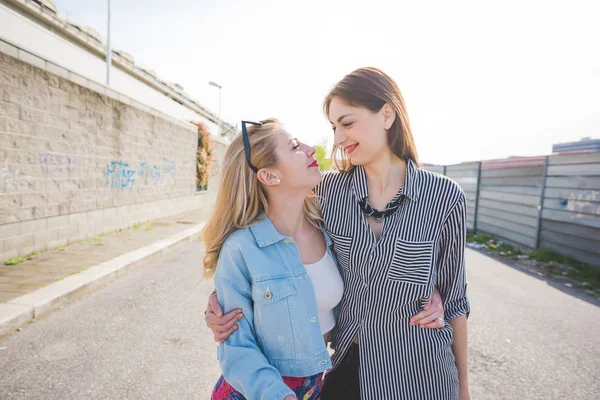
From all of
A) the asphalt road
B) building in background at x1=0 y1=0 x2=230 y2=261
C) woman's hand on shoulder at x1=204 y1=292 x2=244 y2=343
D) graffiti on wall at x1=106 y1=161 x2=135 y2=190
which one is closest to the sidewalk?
the asphalt road

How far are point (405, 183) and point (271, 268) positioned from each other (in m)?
0.70

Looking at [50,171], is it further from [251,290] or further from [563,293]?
[563,293]

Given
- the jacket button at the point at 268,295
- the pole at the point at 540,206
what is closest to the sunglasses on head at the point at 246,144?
the jacket button at the point at 268,295

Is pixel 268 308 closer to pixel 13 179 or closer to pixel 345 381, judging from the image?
Result: pixel 345 381

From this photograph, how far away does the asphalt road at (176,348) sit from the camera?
2668mm

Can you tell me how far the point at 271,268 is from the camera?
151 centimetres

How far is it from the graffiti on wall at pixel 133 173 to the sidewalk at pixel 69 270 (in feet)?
3.98

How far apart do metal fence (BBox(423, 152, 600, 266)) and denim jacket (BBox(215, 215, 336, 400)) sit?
22.4ft

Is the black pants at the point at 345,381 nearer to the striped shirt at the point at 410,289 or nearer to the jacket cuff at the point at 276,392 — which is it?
the striped shirt at the point at 410,289

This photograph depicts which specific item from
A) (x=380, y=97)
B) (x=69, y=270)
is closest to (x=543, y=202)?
(x=380, y=97)

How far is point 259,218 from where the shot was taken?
1715mm

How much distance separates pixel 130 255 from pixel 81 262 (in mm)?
782

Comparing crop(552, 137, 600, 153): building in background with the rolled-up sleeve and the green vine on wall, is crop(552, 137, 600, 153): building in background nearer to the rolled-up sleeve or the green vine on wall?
the green vine on wall

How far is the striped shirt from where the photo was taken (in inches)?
58.6
